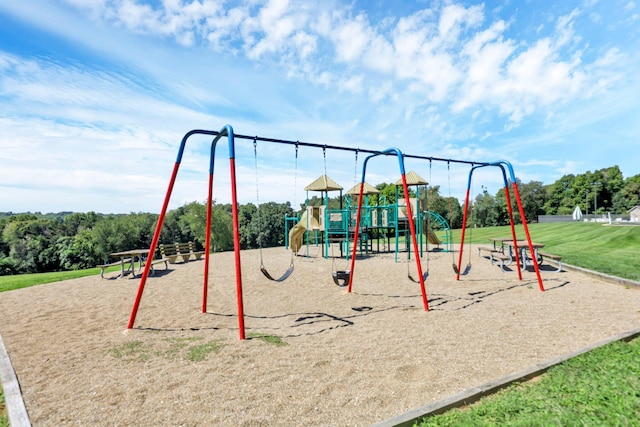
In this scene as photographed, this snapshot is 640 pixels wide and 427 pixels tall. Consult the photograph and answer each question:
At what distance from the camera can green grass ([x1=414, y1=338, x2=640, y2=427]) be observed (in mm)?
2688

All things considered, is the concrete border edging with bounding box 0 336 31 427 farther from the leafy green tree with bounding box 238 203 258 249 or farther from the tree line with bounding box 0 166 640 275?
the leafy green tree with bounding box 238 203 258 249

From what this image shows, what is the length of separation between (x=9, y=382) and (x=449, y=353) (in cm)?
497

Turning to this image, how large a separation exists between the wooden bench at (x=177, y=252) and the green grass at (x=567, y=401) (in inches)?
472

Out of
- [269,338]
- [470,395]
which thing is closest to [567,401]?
[470,395]

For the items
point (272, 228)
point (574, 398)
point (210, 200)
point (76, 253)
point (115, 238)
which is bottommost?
point (574, 398)

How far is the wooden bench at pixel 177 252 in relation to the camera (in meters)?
13.2

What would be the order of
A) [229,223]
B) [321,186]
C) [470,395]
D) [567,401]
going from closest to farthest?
1. [567,401]
2. [470,395]
3. [321,186]
4. [229,223]

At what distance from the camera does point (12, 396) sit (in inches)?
130

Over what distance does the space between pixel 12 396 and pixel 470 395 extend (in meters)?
4.40

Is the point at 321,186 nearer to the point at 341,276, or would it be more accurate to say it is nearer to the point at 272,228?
the point at 341,276

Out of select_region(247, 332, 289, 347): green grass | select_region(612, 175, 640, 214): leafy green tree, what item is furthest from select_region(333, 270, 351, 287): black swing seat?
select_region(612, 175, 640, 214): leafy green tree

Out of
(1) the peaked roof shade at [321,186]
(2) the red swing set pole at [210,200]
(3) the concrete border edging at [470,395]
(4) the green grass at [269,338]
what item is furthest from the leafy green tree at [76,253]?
(3) the concrete border edging at [470,395]

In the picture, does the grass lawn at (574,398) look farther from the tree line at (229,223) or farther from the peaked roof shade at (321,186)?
the tree line at (229,223)

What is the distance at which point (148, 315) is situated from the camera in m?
6.22
